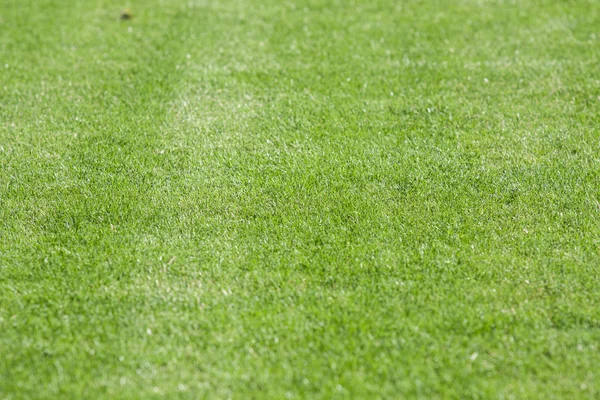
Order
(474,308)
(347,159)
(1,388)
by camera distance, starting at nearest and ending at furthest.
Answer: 1. (1,388)
2. (474,308)
3. (347,159)

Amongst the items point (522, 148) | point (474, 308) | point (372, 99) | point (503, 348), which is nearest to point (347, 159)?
point (372, 99)

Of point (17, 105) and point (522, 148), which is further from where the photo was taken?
point (17, 105)

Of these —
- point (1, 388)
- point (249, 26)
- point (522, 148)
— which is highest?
point (249, 26)

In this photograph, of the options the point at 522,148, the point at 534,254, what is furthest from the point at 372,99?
the point at 534,254

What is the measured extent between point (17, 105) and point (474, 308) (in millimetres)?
4623

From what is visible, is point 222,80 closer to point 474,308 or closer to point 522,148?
point 522,148

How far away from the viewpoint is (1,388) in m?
3.42

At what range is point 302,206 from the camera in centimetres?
475

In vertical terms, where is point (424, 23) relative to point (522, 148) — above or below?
above

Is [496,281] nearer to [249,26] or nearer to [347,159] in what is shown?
[347,159]

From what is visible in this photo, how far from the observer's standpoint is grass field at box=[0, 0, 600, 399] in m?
3.55

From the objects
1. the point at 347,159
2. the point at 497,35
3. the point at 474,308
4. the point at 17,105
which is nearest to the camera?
the point at 474,308

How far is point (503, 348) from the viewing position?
3.59m

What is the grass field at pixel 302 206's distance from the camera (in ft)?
11.6
